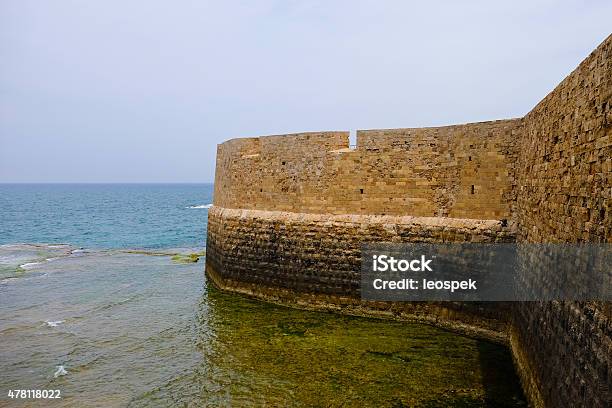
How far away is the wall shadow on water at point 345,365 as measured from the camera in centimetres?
736

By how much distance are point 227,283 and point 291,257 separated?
291cm

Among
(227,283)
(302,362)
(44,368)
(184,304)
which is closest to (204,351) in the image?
(302,362)

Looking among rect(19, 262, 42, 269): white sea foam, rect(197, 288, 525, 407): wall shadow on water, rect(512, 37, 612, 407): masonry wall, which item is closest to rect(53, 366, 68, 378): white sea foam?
rect(197, 288, 525, 407): wall shadow on water

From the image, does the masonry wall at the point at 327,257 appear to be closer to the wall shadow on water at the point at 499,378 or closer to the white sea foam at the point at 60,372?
the wall shadow on water at the point at 499,378

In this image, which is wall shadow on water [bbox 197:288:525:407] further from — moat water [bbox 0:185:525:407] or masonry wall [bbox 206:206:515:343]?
masonry wall [bbox 206:206:515:343]

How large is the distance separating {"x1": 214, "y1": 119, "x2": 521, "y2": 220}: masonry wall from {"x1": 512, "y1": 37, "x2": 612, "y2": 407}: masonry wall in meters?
2.00

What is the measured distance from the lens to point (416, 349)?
9266 mm

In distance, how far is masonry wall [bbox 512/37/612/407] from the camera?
166 inches

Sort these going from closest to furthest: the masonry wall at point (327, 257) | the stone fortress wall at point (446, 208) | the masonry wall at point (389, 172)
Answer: the stone fortress wall at point (446, 208) → the masonry wall at point (389, 172) → the masonry wall at point (327, 257)

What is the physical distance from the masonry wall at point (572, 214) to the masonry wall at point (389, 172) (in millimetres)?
1995

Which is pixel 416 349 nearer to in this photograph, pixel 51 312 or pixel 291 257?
pixel 291 257

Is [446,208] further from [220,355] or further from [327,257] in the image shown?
[220,355]

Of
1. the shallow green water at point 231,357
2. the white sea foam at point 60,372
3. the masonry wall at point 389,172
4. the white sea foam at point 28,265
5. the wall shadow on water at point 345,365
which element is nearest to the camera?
the wall shadow on water at point 345,365

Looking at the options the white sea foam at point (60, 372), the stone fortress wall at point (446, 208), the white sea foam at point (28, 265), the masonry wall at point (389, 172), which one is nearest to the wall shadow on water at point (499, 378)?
the stone fortress wall at point (446, 208)
